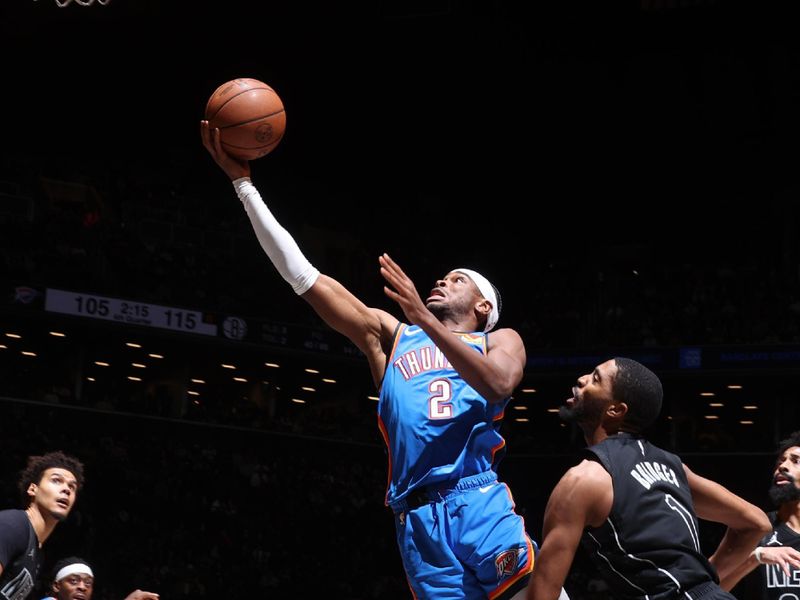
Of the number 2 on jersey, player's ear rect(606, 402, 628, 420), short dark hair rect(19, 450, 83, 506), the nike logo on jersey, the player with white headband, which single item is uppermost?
the number 2 on jersey

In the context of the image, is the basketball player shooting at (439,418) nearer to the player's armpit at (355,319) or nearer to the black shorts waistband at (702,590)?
the player's armpit at (355,319)

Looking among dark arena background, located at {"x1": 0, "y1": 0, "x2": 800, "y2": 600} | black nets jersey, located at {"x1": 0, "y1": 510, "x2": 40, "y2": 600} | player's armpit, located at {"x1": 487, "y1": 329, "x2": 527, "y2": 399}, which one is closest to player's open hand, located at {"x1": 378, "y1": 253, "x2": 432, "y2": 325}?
player's armpit, located at {"x1": 487, "y1": 329, "x2": 527, "y2": 399}

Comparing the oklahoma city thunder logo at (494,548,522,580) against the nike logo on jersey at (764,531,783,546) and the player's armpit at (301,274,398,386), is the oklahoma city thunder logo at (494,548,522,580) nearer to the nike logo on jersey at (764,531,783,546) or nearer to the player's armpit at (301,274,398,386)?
the player's armpit at (301,274,398,386)

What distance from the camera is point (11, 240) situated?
69.2ft

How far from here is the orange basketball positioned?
4.75 m

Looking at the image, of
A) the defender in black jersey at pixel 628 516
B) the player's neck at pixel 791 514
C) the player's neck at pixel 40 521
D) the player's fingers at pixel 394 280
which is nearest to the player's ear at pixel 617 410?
the defender in black jersey at pixel 628 516

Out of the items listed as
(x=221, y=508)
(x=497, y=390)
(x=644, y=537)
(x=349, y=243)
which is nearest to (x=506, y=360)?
(x=497, y=390)

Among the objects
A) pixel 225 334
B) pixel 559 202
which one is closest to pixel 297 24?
pixel 225 334

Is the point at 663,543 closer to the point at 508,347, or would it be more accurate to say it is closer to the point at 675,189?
the point at 508,347

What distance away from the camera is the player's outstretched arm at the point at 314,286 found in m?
4.46

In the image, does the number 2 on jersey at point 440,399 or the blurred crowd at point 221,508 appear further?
the blurred crowd at point 221,508

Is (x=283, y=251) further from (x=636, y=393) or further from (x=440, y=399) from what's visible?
(x=636, y=393)

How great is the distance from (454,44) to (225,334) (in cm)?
729

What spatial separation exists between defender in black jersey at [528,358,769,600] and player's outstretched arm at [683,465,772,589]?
0.81ft
